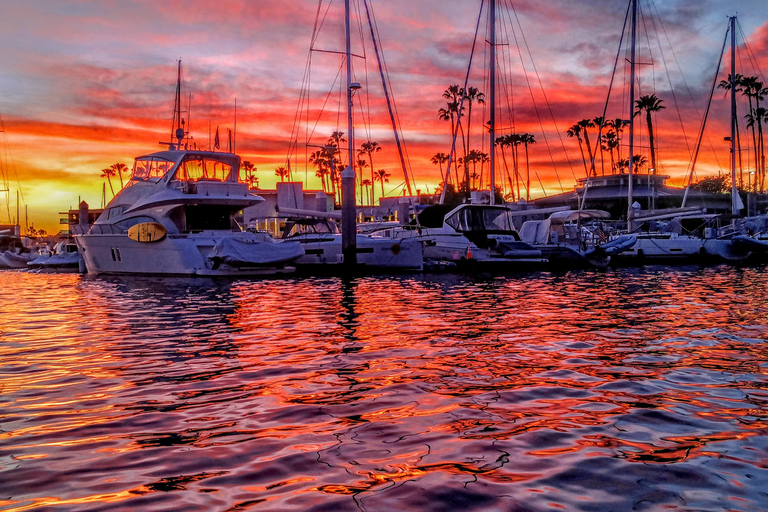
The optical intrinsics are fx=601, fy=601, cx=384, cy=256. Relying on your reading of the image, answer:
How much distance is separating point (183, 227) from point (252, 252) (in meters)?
4.09

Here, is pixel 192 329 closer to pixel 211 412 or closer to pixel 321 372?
pixel 321 372

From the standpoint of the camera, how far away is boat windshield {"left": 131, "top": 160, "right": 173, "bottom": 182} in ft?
86.7

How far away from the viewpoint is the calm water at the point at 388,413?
3600mm

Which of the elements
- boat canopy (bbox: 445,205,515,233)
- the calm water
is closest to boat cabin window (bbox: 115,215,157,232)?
boat canopy (bbox: 445,205,515,233)

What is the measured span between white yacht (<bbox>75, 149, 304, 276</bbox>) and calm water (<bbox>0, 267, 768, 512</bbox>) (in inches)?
467

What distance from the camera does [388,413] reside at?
17.2 ft

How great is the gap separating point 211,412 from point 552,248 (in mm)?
25682

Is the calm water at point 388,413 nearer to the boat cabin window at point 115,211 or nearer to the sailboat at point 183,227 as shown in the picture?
the sailboat at point 183,227

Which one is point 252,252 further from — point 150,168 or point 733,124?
point 733,124

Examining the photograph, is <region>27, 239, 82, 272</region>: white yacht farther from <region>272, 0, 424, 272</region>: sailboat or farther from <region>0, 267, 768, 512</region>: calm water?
<region>0, 267, 768, 512</region>: calm water

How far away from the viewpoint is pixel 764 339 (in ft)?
28.9

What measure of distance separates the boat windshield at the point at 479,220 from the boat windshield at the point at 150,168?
13392 millimetres

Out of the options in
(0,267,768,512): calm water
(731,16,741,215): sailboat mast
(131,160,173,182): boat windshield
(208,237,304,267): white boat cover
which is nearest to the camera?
(0,267,768,512): calm water

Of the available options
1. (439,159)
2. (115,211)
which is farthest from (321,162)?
(115,211)
